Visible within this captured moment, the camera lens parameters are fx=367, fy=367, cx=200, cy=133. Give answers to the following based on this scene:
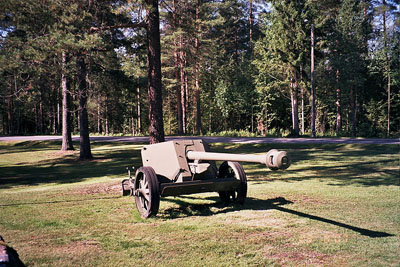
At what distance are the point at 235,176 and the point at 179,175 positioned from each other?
121 cm

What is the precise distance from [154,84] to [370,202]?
6.46 metres

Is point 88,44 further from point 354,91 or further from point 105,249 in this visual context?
point 354,91

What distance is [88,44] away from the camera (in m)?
9.94

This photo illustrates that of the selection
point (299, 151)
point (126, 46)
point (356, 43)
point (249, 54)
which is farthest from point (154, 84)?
point (249, 54)

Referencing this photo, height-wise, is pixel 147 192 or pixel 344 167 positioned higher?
pixel 147 192

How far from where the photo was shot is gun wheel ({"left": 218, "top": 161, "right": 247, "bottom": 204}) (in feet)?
24.0

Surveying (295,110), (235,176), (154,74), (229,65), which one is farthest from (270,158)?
(229,65)

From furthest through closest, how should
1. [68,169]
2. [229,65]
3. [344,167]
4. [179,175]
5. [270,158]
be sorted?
[229,65], [68,169], [344,167], [179,175], [270,158]

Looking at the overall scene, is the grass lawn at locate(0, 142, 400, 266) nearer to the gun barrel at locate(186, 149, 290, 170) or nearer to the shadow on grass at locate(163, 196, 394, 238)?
the shadow on grass at locate(163, 196, 394, 238)

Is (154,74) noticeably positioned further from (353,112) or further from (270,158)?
(353,112)

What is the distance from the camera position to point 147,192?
6.92m

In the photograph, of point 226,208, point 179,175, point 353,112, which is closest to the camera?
point 179,175

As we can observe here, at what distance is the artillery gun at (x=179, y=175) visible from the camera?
655 cm

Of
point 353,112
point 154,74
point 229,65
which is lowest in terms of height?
point 353,112
